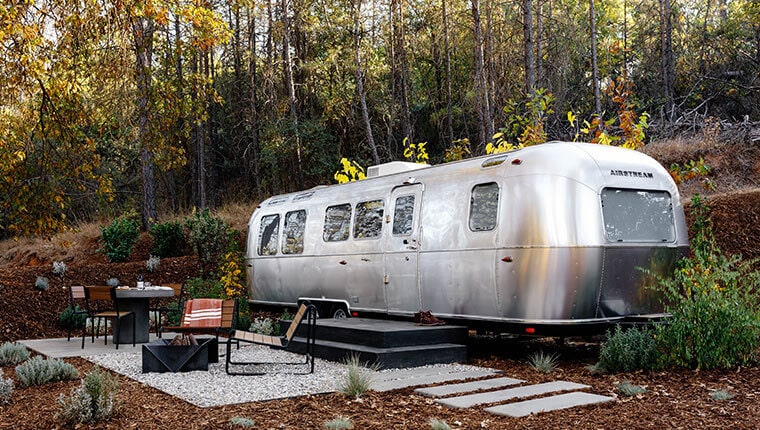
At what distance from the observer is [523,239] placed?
8.05m

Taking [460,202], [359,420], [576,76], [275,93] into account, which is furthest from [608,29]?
[359,420]

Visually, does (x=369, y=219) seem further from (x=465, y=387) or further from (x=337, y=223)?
(x=465, y=387)

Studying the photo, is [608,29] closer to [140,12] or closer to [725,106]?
[725,106]

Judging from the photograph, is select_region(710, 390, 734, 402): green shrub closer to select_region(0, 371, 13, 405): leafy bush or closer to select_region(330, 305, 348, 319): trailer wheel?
select_region(330, 305, 348, 319): trailer wheel

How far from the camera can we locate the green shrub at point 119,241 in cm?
1844

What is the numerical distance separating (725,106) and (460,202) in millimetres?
14018

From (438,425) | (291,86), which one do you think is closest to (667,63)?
(291,86)

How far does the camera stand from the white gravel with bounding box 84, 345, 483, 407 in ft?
22.2

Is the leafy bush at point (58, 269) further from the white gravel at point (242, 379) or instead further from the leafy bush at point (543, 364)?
the leafy bush at point (543, 364)

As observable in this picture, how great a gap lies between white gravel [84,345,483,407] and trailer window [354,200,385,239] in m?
1.92

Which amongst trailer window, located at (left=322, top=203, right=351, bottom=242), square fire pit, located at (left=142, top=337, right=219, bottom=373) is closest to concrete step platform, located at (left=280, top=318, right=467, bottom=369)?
square fire pit, located at (left=142, top=337, right=219, bottom=373)

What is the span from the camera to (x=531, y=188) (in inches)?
320

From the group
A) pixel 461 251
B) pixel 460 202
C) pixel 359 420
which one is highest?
pixel 460 202

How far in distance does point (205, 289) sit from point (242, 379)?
712 cm
